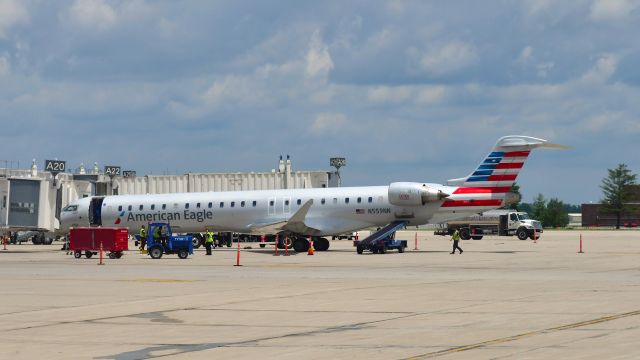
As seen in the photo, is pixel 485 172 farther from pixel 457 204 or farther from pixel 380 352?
pixel 380 352

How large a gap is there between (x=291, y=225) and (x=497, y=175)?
11.2 meters

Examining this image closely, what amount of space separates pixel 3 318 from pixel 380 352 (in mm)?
8689

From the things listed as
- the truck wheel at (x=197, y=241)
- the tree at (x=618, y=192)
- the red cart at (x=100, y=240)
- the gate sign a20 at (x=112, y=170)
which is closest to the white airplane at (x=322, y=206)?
the truck wheel at (x=197, y=241)

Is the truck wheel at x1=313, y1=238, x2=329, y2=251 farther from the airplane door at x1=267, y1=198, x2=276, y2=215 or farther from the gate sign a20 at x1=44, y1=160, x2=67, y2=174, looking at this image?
the gate sign a20 at x1=44, y1=160, x2=67, y2=174

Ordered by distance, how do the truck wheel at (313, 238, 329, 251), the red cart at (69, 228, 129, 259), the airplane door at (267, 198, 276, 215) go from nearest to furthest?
the red cart at (69, 228, 129, 259), the truck wheel at (313, 238, 329, 251), the airplane door at (267, 198, 276, 215)

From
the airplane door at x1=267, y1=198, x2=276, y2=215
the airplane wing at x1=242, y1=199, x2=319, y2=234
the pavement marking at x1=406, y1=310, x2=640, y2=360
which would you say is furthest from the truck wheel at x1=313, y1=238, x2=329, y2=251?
the pavement marking at x1=406, y1=310, x2=640, y2=360

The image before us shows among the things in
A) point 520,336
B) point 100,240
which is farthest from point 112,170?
point 520,336

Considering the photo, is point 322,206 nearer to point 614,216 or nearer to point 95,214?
point 95,214

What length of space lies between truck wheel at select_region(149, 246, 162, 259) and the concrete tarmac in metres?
12.4

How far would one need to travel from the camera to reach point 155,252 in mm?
47594

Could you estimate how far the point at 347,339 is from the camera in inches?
628

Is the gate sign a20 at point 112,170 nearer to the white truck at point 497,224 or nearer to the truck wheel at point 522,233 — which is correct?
the white truck at point 497,224

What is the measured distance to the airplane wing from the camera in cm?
5253

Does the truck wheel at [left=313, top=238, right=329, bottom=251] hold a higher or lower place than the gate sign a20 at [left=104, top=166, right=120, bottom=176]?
lower
